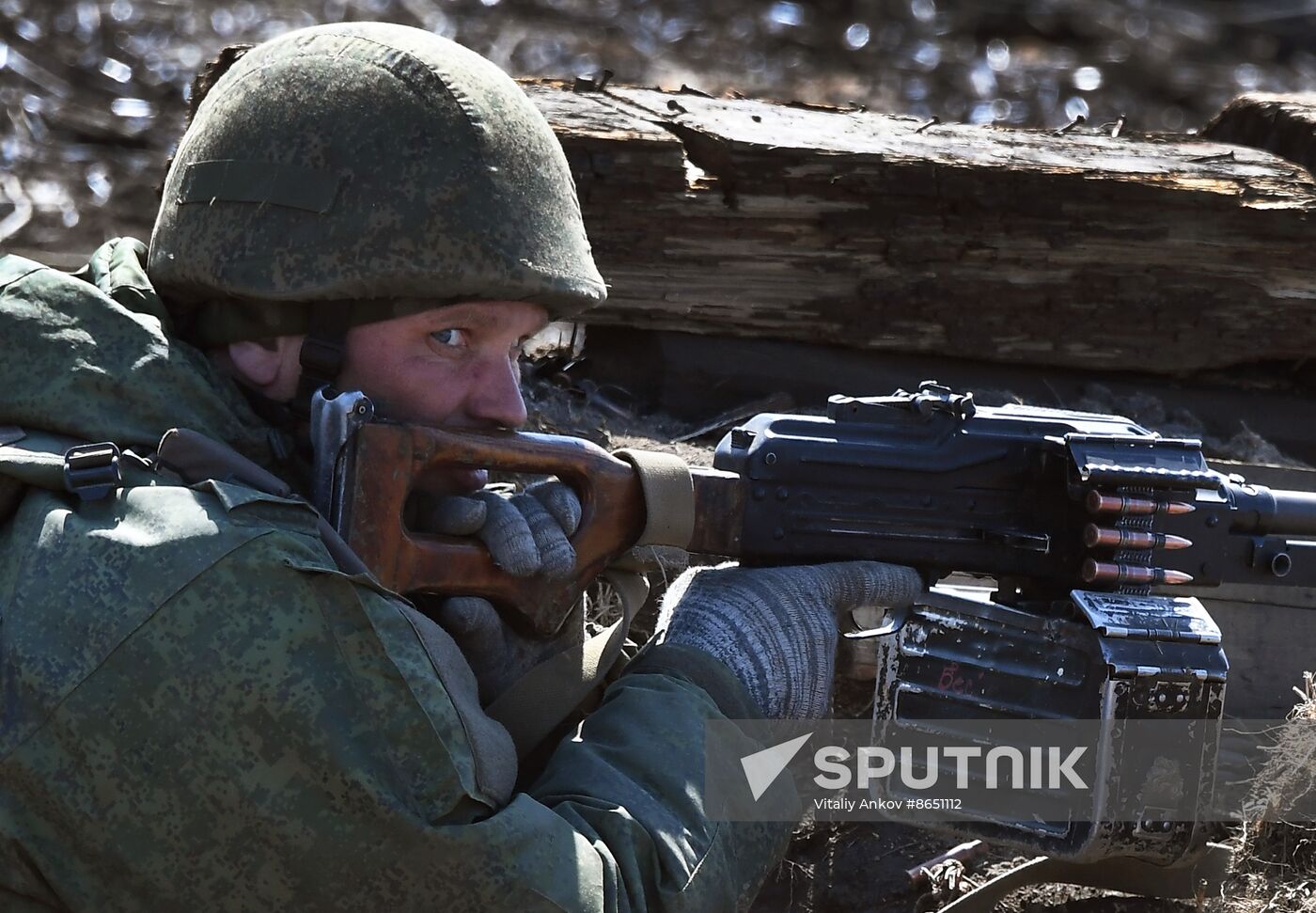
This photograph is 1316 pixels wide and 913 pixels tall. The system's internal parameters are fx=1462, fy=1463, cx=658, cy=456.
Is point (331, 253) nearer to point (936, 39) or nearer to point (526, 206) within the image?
point (526, 206)

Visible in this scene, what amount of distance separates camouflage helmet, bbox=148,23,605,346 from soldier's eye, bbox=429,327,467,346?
0.07m

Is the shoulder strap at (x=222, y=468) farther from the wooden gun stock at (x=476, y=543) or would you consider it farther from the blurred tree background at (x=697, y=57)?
the blurred tree background at (x=697, y=57)


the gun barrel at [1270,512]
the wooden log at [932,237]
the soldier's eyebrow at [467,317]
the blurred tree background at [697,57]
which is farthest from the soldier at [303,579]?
the blurred tree background at [697,57]

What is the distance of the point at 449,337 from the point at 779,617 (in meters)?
0.91

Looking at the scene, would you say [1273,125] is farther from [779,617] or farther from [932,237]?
[779,617]

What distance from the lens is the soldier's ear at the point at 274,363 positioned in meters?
2.64

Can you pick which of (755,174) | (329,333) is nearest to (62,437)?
(329,333)

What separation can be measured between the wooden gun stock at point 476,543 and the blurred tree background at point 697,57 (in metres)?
4.47

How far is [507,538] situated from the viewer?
2740 mm

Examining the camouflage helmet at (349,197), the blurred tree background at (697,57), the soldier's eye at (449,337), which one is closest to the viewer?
the camouflage helmet at (349,197)

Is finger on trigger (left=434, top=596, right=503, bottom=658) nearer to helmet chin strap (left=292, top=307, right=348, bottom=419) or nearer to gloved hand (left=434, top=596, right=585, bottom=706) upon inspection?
gloved hand (left=434, top=596, right=585, bottom=706)

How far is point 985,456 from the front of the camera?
130 inches

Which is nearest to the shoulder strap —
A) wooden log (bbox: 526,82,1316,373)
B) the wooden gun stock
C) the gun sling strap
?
the gun sling strap

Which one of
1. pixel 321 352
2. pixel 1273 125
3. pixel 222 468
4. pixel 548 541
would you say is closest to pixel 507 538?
pixel 548 541
